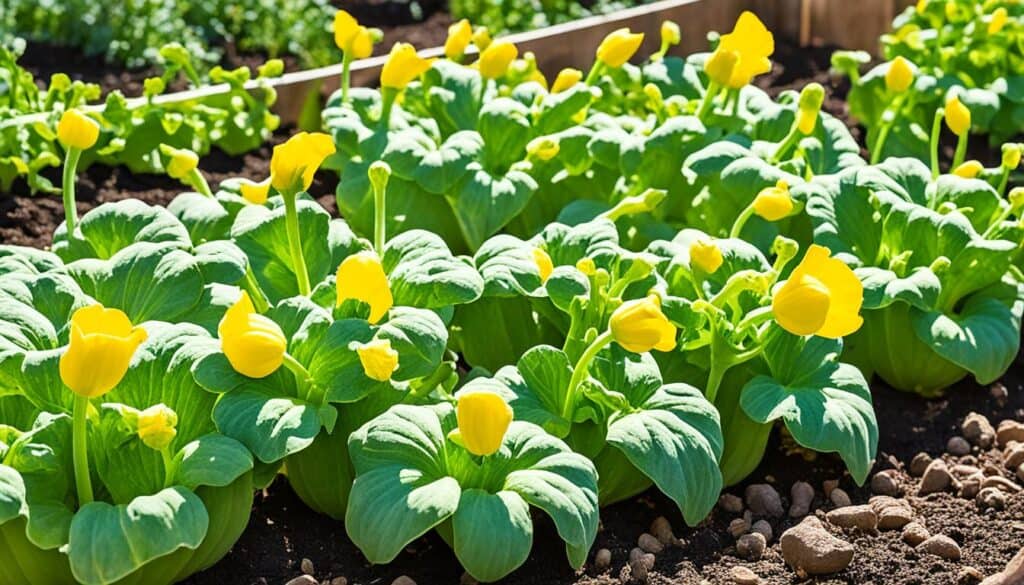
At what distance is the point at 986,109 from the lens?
165 inches

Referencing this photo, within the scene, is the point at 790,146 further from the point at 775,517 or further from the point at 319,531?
the point at 319,531

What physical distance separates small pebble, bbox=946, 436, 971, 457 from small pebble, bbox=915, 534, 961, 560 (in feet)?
1.49

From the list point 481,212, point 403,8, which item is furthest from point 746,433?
point 403,8

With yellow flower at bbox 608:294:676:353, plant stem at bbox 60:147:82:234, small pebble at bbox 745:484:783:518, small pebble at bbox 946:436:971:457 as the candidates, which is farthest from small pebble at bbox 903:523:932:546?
plant stem at bbox 60:147:82:234

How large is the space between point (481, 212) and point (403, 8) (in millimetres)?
2658

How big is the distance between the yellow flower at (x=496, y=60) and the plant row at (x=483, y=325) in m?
0.02

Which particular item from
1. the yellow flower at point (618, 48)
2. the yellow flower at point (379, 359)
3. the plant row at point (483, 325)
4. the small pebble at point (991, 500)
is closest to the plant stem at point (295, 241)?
the plant row at point (483, 325)

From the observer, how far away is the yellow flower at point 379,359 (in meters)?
2.46

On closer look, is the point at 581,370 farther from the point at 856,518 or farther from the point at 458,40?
the point at 458,40

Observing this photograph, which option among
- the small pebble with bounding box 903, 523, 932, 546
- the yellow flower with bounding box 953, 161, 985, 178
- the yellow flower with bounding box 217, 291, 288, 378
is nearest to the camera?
the yellow flower with bounding box 217, 291, 288, 378

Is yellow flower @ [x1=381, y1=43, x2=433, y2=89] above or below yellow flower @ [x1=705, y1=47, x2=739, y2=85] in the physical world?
above

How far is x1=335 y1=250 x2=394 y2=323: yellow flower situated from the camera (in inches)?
103

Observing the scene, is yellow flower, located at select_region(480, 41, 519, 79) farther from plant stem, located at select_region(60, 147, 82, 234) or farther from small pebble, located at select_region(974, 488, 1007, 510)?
small pebble, located at select_region(974, 488, 1007, 510)

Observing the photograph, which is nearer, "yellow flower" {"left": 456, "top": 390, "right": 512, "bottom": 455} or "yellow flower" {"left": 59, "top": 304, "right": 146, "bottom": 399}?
"yellow flower" {"left": 59, "top": 304, "right": 146, "bottom": 399}
